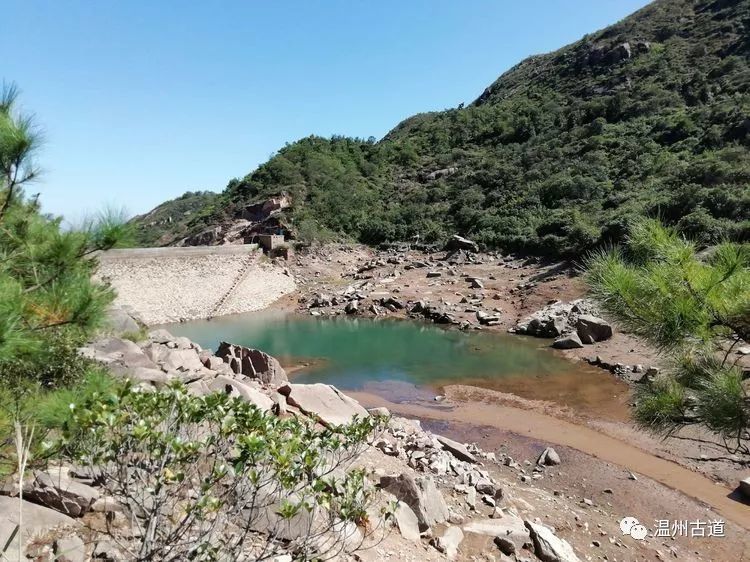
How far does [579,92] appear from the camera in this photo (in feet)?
153

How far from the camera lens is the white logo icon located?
19.6 feet

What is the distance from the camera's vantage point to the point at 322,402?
8.35 metres

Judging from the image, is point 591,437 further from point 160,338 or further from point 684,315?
point 160,338

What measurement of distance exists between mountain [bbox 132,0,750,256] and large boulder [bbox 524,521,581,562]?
17.2 metres

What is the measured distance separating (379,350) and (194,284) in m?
11.9

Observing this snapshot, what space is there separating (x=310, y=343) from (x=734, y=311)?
1577 centimetres

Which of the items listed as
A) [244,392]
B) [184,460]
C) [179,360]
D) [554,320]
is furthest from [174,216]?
[184,460]

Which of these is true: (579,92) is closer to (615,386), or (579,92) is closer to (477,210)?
(477,210)

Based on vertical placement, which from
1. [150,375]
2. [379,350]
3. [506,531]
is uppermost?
[150,375]

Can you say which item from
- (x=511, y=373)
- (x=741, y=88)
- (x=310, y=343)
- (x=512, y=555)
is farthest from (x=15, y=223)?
(x=741, y=88)

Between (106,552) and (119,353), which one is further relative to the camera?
(119,353)

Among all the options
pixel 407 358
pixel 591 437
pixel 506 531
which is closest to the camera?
pixel 506 531

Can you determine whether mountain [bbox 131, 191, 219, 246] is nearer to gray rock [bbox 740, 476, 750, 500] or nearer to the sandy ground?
the sandy ground

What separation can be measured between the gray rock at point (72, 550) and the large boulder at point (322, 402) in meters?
4.71
